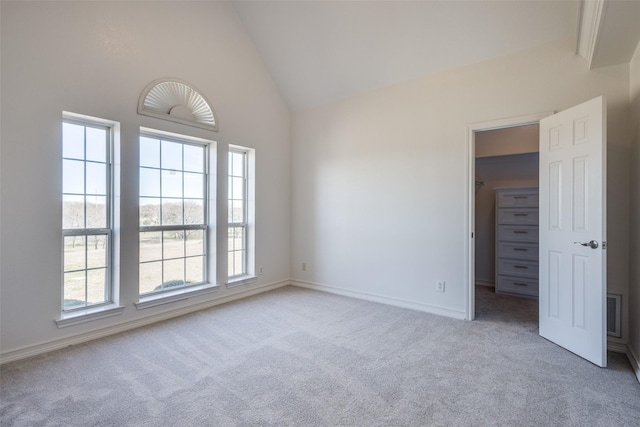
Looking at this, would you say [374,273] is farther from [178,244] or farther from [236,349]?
[178,244]

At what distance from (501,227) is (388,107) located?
8.22ft

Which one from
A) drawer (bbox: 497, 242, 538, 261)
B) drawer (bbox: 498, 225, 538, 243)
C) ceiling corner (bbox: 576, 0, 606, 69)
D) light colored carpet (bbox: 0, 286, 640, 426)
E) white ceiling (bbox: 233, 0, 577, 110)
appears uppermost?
white ceiling (bbox: 233, 0, 577, 110)

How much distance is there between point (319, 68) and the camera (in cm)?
426

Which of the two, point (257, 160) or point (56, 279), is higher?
point (257, 160)

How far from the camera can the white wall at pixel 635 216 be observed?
243 cm

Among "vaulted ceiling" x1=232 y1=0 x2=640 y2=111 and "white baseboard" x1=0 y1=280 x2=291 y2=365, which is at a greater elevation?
"vaulted ceiling" x1=232 y1=0 x2=640 y2=111

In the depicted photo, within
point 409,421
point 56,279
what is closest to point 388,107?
point 409,421

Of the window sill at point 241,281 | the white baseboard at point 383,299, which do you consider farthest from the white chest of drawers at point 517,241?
the window sill at point 241,281

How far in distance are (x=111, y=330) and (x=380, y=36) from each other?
4208mm

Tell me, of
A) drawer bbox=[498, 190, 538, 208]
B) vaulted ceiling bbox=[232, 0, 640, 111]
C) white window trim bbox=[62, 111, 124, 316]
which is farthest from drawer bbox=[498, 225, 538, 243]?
white window trim bbox=[62, 111, 124, 316]

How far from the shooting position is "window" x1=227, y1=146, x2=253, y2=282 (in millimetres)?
4320

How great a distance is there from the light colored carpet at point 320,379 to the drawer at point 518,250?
4.71 ft

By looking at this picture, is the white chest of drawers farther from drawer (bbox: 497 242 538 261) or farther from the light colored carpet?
the light colored carpet

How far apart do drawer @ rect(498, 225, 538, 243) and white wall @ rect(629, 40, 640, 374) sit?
71.1 inches
